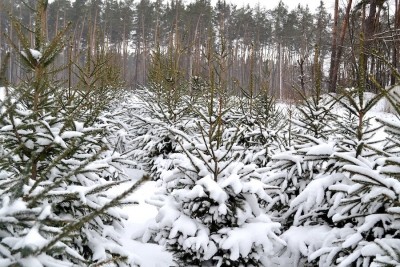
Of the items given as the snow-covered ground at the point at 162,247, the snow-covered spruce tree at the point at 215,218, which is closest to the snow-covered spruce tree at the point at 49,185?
the snow-covered ground at the point at 162,247

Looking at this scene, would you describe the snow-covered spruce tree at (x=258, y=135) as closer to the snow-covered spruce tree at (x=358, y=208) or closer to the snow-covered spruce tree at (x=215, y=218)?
the snow-covered spruce tree at (x=215, y=218)

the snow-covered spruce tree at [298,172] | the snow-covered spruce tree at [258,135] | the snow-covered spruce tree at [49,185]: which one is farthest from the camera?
the snow-covered spruce tree at [258,135]

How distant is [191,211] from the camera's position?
3.40 meters

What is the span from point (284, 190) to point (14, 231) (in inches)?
116

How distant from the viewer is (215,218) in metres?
3.26

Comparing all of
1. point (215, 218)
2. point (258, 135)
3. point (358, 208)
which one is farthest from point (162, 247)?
point (258, 135)

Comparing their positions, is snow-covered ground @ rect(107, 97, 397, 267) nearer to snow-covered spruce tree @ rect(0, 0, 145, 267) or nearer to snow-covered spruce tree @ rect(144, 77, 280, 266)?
snow-covered spruce tree @ rect(144, 77, 280, 266)

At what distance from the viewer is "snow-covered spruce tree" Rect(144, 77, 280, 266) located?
3.13m

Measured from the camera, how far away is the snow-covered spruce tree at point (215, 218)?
3.13 meters

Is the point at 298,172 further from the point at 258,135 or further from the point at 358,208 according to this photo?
the point at 258,135

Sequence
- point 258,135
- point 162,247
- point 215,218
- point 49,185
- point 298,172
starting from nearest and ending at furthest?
point 49,185 < point 215,218 < point 298,172 < point 162,247 < point 258,135

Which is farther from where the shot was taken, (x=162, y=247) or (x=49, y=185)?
(x=162, y=247)

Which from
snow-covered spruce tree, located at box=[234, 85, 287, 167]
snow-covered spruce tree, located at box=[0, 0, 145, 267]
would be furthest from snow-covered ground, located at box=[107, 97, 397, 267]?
snow-covered spruce tree, located at box=[234, 85, 287, 167]

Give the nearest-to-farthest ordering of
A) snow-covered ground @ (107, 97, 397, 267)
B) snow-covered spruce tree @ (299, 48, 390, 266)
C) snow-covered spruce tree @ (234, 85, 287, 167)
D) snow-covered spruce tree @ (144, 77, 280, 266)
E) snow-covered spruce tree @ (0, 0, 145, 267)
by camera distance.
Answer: snow-covered spruce tree @ (0, 0, 145, 267), snow-covered spruce tree @ (299, 48, 390, 266), snow-covered spruce tree @ (144, 77, 280, 266), snow-covered ground @ (107, 97, 397, 267), snow-covered spruce tree @ (234, 85, 287, 167)
